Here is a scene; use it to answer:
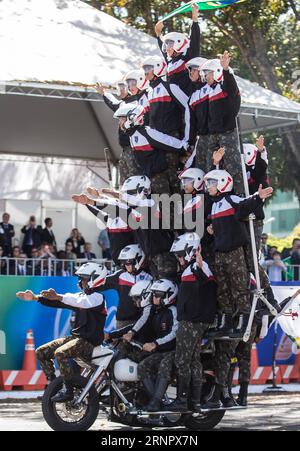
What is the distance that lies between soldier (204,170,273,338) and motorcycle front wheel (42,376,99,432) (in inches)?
60.8

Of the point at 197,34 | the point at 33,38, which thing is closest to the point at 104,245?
the point at 33,38

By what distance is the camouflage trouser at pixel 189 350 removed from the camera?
11.4 metres

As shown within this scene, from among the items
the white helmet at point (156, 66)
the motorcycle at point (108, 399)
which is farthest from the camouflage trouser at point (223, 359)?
the white helmet at point (156, 66)

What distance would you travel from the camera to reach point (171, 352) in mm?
11531

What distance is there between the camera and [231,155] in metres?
12.0

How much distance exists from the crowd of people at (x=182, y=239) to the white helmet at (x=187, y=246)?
0.01 m

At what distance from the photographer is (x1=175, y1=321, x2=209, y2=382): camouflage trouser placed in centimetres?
1138

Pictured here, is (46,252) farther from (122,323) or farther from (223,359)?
(223,359)

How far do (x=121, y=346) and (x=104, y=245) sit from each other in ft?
39.2

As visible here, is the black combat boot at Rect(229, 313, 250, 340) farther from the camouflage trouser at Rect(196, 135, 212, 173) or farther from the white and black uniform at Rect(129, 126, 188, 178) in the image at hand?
the white and black uniform at Rect(129, 126, 188, 178)

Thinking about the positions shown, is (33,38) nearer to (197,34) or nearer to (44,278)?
(44,278)

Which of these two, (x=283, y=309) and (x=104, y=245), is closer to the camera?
(x=283, y=309)

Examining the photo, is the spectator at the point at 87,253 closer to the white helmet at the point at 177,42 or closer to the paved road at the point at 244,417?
the paved road at the point at 244,417

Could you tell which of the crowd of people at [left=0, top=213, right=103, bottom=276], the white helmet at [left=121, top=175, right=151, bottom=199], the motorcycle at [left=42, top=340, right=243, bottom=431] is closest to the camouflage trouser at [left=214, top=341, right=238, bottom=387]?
the motorcycle at [left=42, top=340, right=243, bottom=431]
